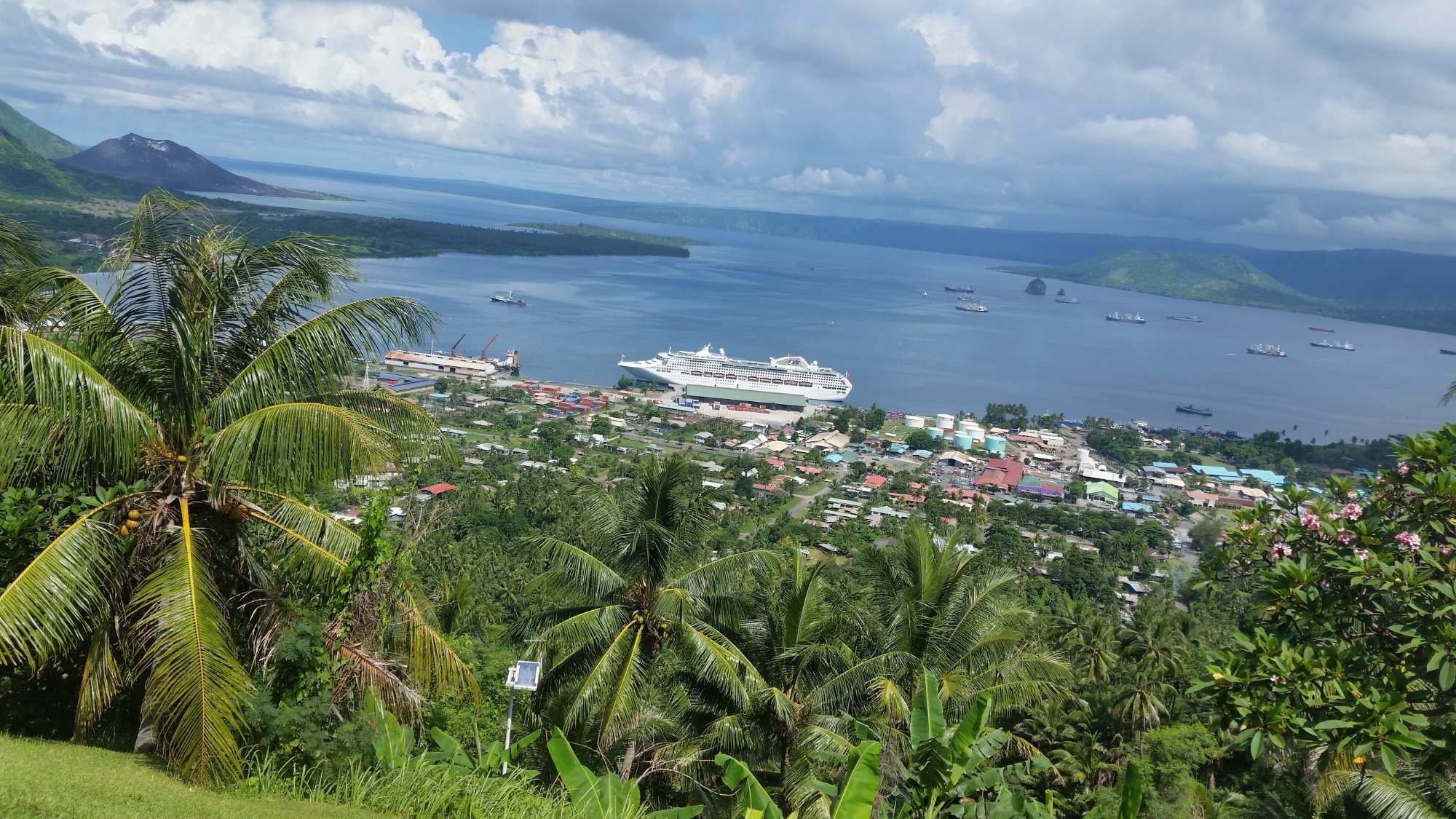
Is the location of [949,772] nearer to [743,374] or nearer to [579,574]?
[579,574]

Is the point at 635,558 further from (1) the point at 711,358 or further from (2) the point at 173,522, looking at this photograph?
(1) the point at 711,358

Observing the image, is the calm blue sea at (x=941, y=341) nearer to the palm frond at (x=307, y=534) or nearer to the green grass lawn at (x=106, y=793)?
the palm frond at (x=307, y=534)

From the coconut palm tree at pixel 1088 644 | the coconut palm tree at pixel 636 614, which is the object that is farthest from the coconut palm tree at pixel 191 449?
the coconut palm tree at pixel 1088 644

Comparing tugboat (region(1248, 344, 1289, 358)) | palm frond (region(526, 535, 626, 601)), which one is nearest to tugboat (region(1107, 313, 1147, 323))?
tugboat (region(1248, 344, 1289, 358))

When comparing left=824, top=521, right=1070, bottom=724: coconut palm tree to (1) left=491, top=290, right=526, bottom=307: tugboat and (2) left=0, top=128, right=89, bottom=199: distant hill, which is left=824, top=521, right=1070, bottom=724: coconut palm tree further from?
(2) left=0, top=128, right=89, bottom=199: distant hill

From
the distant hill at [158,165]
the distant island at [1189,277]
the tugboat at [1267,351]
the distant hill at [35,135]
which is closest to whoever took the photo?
the tugboat at [1267,351]

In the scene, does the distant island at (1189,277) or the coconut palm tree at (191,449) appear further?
the distant island at (1189,277)
